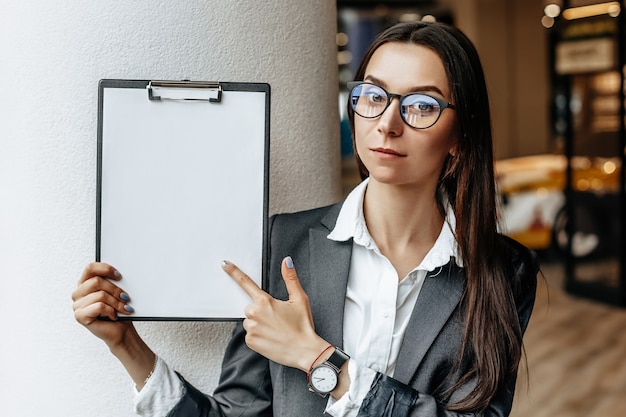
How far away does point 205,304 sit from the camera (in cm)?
155

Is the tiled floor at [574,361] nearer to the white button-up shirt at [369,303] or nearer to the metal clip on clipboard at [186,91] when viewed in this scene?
the white button-up shirt at [369,303]

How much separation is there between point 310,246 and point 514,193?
776 cm

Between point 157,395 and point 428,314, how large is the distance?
0.55 metres

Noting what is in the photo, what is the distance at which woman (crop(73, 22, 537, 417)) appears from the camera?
1.49 metres

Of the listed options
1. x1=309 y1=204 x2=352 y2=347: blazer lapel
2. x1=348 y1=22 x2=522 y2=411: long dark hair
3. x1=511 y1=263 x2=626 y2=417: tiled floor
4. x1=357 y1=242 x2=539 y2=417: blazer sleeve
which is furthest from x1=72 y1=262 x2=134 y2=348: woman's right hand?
x1=511 y1=263 x2=626 y2=417: tiled floor

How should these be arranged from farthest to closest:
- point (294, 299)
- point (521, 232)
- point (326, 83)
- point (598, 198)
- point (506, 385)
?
point (521, 232)
point (598, 198)
point (326, 83)
point (506, 385)
point (294, 299)

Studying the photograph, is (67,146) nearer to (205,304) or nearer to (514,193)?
(205,304)

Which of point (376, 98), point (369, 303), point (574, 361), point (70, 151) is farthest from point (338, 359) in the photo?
point (574, 361)

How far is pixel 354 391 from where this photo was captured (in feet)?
4.85

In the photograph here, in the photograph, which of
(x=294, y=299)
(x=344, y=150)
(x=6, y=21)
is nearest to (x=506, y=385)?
(x=294, y=299)

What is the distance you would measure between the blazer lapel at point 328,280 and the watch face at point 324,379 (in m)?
0.13

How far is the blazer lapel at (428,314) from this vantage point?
5.16ft

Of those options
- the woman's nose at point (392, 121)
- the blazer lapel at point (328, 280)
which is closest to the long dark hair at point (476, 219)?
the woman's nose at point (392, 121)

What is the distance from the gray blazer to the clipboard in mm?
127
